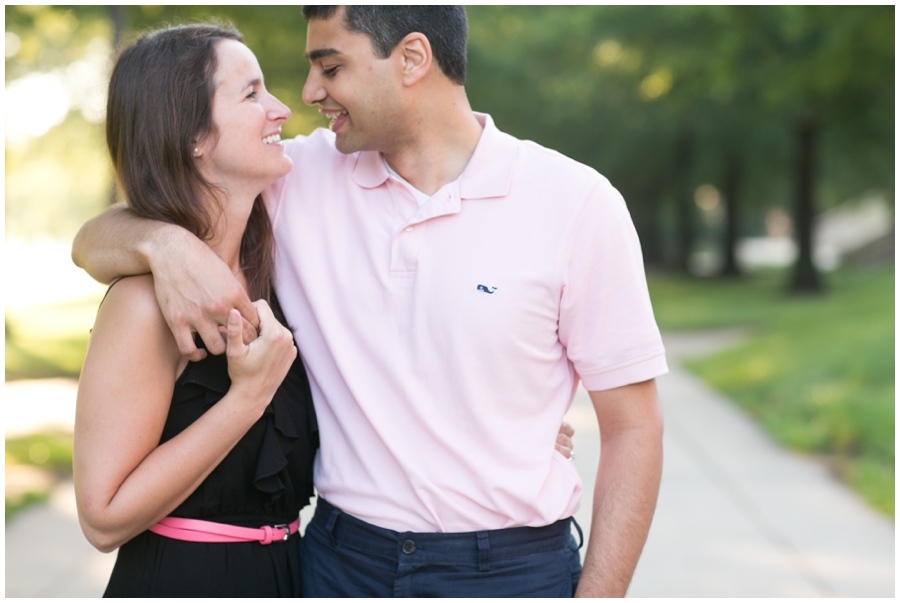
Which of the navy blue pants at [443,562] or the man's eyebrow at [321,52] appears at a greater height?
the man's eyebrow at [321,52]

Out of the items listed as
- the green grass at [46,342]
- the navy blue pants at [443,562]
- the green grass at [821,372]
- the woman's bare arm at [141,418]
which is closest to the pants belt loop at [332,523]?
the navy blue pants at [443,562]

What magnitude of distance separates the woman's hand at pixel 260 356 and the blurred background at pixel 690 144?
0.75m

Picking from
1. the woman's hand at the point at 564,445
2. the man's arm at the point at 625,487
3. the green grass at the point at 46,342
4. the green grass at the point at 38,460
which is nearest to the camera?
the man's arm at the point at 625,487

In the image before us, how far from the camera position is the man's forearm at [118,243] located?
234cm

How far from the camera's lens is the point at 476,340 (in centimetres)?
235

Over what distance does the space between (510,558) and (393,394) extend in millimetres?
483

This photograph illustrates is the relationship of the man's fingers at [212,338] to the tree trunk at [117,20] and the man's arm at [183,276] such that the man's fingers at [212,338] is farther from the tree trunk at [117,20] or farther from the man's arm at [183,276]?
the tree trunk at [117,20]

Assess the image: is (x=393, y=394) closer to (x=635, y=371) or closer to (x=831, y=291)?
(x=635, y=371)

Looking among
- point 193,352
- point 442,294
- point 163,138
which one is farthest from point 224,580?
point 163,138

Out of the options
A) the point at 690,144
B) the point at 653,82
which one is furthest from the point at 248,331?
the point at 690,144

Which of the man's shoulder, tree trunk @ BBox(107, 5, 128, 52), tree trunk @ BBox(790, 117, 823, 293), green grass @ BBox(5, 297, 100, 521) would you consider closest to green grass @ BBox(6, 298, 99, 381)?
green grass @ BBox(5, 297, 100, 521)

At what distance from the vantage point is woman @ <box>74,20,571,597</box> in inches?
87.6

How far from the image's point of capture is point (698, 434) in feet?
28.8

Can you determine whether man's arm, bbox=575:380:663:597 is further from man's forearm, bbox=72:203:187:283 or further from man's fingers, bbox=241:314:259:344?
man's forearm, bbox=72:203:187:283
